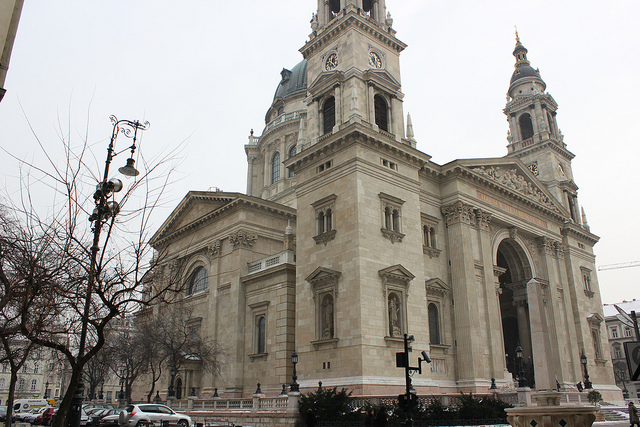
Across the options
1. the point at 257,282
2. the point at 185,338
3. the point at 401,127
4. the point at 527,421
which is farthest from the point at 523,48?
the point at 527,421

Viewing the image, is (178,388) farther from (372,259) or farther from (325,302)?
(372,259)

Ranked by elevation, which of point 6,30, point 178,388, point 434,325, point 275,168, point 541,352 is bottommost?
point 178,388

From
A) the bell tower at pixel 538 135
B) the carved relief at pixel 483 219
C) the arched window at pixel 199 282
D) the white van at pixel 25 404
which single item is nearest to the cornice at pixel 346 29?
the carved relief at pixel 483 219

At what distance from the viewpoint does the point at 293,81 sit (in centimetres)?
6550

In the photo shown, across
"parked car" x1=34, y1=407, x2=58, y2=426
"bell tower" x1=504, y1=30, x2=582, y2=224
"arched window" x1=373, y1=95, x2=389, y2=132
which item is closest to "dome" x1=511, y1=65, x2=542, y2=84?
"bell tower" x1=504, y1=30, x2=582, y2=224

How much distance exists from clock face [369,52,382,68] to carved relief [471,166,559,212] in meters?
9.54

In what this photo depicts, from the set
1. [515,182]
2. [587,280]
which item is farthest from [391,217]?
[587,280]

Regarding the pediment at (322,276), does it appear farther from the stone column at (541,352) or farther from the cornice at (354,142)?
the stone column at (541,352)

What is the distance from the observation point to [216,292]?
127 ft

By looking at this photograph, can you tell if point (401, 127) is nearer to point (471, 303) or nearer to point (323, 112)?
point (323, 112)

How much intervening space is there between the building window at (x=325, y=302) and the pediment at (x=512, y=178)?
1245 cm

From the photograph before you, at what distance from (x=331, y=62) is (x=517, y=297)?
886 inches

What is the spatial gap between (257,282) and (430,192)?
12.9 meters

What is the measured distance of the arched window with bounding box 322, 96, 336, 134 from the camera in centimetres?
3512
